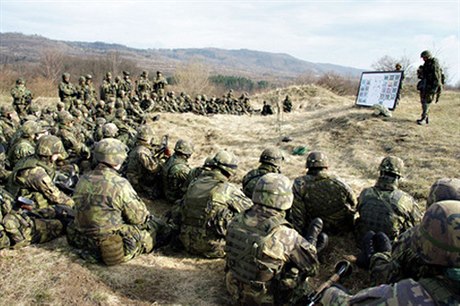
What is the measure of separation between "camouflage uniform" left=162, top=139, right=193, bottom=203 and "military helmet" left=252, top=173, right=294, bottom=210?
3.71m

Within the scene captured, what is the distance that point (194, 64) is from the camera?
2442 inches

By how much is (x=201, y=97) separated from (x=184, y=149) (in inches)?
666

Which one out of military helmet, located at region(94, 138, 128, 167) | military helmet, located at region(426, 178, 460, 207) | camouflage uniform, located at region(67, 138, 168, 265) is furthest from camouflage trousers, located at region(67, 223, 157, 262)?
military helmet, located at region(426, 178, 460, 207)

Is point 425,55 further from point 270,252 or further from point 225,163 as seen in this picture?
point 270,252

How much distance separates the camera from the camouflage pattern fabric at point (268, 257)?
146 inches

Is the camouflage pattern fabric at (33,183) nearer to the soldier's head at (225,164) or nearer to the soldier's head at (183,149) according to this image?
the soldier's head at (183,149)

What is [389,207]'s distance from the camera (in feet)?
16.1

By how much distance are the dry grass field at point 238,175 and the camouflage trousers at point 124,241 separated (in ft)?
0.42

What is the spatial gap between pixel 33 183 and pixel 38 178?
0.11m

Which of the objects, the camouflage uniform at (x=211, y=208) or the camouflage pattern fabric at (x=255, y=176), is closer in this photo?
the camouflage uniform at (x=211, y=208)

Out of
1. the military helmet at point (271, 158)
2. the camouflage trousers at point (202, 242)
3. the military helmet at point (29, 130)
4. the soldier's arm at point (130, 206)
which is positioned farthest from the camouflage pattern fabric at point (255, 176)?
the military helmet at point (29, 130)

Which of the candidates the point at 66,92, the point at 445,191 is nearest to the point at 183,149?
the point at 445,191

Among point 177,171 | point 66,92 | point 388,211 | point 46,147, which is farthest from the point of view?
point 66,92

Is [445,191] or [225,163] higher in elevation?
[445,191]
